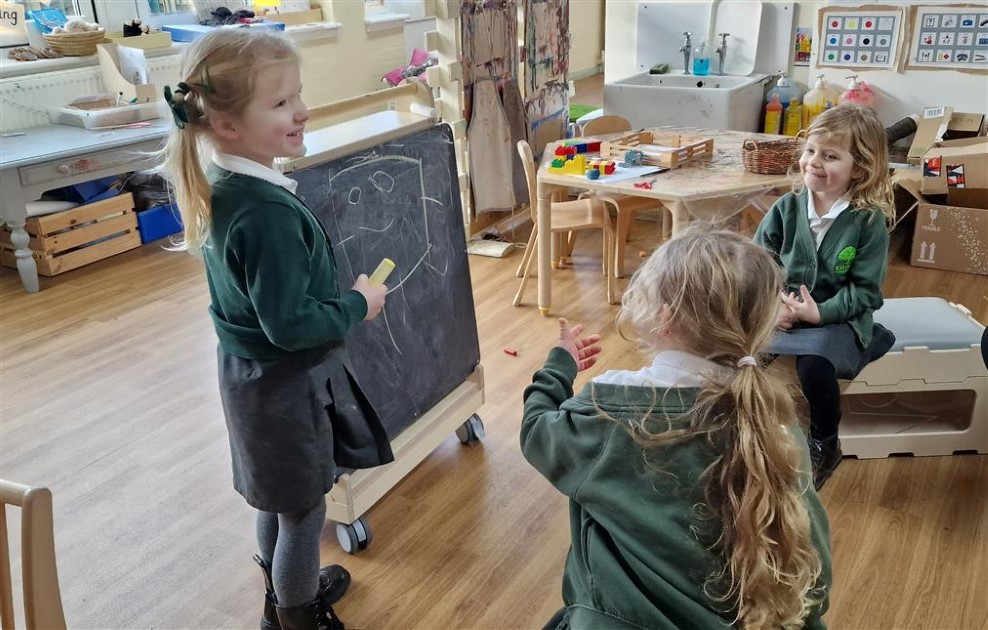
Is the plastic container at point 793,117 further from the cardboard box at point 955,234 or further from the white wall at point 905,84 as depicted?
the cardboard box at point 955,234

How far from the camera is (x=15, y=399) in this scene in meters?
2.92

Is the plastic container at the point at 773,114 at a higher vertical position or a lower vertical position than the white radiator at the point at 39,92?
lower

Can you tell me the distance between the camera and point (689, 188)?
290 cm

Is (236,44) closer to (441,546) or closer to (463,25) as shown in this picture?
(441,546)

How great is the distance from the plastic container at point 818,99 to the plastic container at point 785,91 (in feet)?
0.27

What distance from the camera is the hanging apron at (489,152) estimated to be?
13.2 ft

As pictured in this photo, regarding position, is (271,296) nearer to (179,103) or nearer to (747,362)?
(179,103)

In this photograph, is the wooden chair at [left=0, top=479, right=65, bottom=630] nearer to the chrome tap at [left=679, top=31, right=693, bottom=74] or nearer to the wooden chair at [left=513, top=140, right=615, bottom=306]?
the wooden chair at [left=513, top=140, right=615, bottom=306]

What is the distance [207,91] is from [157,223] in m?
3.31

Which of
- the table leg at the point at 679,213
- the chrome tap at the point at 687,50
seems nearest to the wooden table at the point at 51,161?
the table leg at the point at 679,213

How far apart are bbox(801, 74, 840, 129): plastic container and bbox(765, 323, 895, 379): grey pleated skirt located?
7.21 feet

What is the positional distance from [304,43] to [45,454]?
135 inches

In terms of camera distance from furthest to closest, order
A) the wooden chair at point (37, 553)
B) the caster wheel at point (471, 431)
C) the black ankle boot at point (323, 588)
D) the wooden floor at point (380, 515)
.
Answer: the caster wheel at point (471, 431)
the wooden floor at point (380, 515)
the black ankle boot at point (323, 588)
the wooden chair at point (37, 553)

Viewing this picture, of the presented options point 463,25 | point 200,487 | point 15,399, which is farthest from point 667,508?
point 463,25
